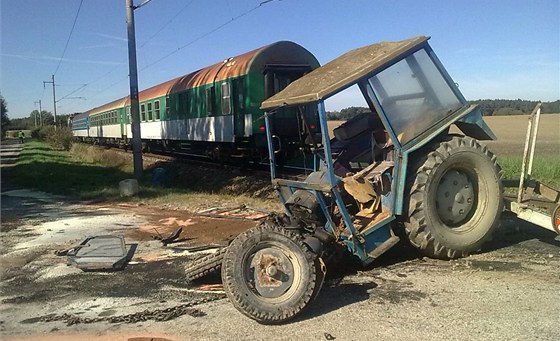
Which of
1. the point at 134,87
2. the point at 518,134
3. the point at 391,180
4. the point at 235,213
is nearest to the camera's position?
the point at 391,180

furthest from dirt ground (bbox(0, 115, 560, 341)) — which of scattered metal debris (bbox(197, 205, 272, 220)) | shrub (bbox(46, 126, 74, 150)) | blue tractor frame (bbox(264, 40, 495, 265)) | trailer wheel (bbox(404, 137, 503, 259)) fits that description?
shrub (bbox(46, 126, 74, 150))

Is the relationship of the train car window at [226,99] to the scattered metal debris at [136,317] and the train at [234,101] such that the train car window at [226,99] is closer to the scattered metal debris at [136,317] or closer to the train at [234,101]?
the train at [234,101]

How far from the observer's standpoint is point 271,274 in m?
4.21

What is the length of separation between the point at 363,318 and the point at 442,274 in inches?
54.6

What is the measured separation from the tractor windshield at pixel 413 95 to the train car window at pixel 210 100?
11.6m

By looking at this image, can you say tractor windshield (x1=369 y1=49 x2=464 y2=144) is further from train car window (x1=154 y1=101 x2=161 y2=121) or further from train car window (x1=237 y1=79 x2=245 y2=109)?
train car window (x1=154 y1=101 x2=161 y2=121)

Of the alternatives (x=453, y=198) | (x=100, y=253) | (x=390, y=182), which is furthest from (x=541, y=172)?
(x=100, y=253)

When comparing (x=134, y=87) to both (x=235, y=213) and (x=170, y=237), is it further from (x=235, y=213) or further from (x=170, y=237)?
(x=170, y=237)

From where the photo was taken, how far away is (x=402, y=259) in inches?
221

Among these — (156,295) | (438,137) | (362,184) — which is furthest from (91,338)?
(438,137)

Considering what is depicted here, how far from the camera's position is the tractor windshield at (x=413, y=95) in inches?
202

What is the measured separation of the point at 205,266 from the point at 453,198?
111 inches

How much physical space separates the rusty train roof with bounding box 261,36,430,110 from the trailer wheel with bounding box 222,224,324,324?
1358mm

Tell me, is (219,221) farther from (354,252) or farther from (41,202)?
(41,202)
